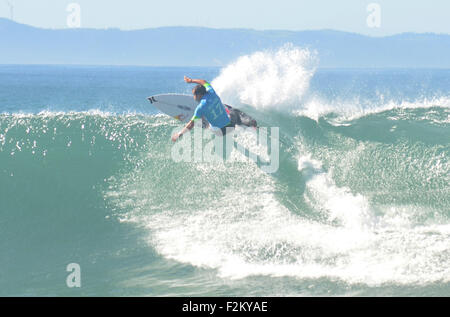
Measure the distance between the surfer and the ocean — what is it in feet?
2.72

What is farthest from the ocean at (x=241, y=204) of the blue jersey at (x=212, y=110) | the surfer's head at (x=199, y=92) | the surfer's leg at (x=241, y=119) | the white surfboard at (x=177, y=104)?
the surfer's head at (x=199, y=92)

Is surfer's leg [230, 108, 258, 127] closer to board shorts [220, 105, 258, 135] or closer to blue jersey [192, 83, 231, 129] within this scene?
board shorts [220, 105, 258, 135]

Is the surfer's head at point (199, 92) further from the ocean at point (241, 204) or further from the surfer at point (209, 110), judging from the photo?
the ocean at point (241, 204)

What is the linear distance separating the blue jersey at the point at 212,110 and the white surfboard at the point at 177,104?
5.46ft

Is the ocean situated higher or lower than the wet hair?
lower

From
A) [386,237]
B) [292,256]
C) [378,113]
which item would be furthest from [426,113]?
[292,256]

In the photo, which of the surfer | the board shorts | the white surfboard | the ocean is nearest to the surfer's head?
the surfer

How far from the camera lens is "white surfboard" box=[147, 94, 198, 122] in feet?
36.3

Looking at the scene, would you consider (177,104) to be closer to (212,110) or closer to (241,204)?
(212,110)

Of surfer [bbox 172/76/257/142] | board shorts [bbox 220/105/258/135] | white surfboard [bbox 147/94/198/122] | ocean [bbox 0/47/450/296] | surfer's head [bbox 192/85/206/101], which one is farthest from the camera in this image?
white surfboard [bbox 147/94/198/122]

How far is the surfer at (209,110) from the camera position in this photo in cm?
845

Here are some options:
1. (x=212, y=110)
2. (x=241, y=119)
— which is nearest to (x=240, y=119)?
(x=241, y=119)

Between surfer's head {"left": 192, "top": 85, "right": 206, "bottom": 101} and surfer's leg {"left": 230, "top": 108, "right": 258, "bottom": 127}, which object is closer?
surfer's head {"left": 192, "top": 85, "right": 206, "bottom": 101}

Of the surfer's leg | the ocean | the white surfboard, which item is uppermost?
the white surfboard
